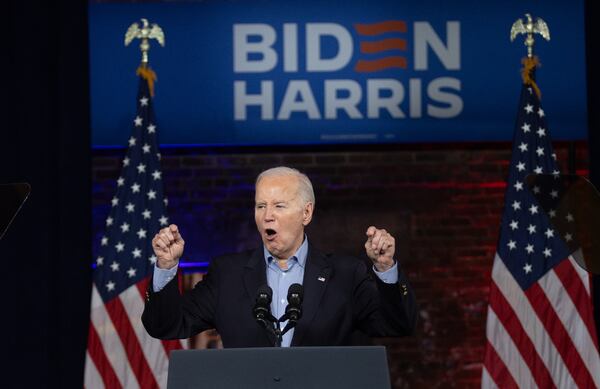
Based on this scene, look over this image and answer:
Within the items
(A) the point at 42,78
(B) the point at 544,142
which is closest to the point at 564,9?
(B) the point at 544,142

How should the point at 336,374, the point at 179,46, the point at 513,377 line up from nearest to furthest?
the point at 336,374 < the point at 513,377 < the point at 179,46

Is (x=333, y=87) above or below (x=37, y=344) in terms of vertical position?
above

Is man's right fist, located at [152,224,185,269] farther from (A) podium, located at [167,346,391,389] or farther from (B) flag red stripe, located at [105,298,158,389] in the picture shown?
(B) flag red stripe, located at [105,298,158,389]

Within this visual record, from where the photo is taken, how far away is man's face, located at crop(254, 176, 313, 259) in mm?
3635

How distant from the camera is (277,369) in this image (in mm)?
2729

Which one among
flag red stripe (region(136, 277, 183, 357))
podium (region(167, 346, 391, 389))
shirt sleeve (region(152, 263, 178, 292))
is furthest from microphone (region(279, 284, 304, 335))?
flag red stripe (region(136, 277, 183, 357))

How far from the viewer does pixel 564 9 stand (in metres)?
6.23

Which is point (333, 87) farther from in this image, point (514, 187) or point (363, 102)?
point (514, 187)

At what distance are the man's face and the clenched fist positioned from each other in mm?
363

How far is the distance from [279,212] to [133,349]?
75.7 inches

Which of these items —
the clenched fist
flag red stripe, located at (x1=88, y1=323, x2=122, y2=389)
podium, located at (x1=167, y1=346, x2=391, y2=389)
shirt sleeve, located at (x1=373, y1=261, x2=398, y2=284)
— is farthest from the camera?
flag red stripe, located at (x1=88, y1=323, x2=122, y2=389)

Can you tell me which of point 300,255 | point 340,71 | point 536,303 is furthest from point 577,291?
point 300,255

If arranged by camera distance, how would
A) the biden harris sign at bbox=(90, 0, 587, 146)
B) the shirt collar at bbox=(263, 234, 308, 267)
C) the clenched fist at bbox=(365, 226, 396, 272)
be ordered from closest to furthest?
the clenched fist at bbox=(365, 226, 396, 272)
the shirt collar at bbox=(263, 234, 308, 267)
the biden harris sign at bbox=(90, 0, 587, 146)

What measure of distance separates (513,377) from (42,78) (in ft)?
8.77
